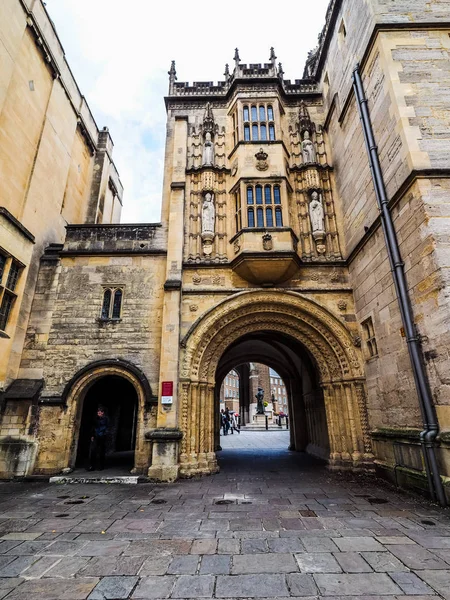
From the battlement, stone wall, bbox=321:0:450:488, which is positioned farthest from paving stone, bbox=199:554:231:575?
the battlement

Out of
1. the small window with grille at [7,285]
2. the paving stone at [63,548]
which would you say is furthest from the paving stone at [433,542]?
the small window with grille at [7,285]

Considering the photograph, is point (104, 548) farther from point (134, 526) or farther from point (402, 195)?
point (402, 195)

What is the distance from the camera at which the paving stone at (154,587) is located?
3.37 metres

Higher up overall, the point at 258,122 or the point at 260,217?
the point at 258,122

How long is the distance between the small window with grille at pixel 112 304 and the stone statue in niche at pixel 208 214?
383 centimetres

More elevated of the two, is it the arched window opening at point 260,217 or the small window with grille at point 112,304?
the arched window opening at point 260,217

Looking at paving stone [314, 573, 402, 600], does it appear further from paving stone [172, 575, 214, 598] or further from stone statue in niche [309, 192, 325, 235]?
stone statue in niche [309, 192, 325, 235]

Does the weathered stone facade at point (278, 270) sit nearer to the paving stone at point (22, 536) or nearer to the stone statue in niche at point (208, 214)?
the stone statue in niche at point (208, 214)

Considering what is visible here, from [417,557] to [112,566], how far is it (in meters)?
3.85

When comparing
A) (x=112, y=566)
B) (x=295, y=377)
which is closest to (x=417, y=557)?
(x=112, y=566)

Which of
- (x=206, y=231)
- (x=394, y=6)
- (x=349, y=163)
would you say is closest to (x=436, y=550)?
(x=206, y=231)

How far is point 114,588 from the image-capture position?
3484mm

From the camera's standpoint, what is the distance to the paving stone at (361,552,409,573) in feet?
12.6

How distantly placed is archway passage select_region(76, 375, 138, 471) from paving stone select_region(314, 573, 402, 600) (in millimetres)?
9479
